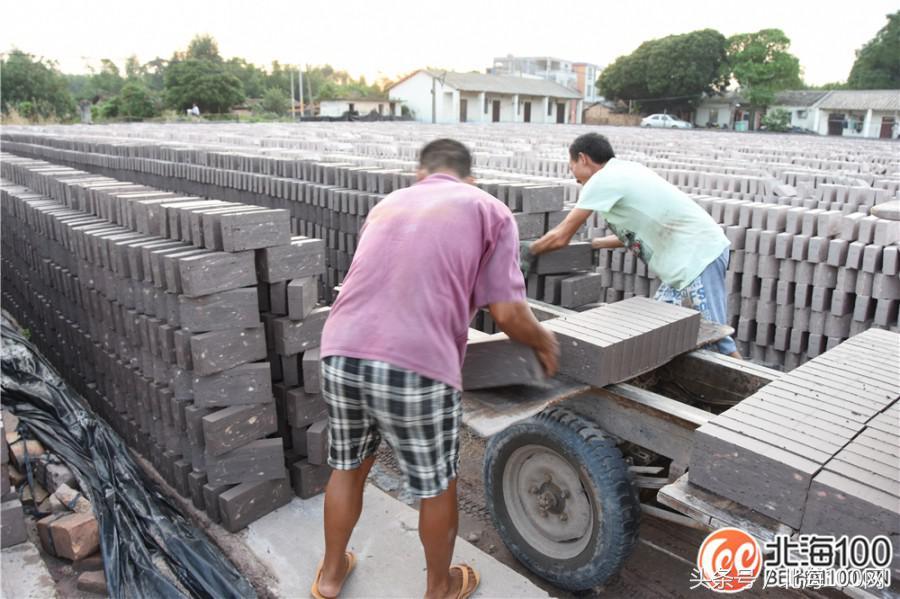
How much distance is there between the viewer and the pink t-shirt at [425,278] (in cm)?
240

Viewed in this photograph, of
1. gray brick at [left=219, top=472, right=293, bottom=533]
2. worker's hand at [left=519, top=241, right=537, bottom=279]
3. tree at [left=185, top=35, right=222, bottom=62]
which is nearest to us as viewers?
gray brick at [left=219, top=472, right=293, bottom=533]

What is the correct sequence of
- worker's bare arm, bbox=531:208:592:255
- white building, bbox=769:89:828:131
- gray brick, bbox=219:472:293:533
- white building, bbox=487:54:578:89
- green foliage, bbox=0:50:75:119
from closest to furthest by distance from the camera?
gray brick, bbox=219:472:293:533, worker's bare arm, bbox=531:208:592:255, green foliage, bbox=0:50:75:119, white building, bbox=769:89:828:131, white building, bbox=487:54:578:89

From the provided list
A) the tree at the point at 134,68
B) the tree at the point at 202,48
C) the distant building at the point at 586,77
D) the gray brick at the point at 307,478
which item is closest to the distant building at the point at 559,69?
the distant building at the point at 586,77

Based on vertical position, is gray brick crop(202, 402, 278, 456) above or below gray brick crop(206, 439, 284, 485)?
above

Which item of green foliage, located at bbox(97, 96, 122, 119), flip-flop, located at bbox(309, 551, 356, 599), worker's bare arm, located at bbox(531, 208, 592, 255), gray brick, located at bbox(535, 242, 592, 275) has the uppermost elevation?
green foliage, located at bbox(97, 96, 122, 119)

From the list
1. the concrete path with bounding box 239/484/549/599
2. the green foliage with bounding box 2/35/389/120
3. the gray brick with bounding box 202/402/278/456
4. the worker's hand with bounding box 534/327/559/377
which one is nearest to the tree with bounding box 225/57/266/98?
the green foliage with bounding box 2/35/389/120

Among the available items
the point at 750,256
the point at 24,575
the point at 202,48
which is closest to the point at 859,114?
the point at 750,256

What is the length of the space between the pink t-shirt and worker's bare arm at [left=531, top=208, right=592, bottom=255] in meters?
1.48

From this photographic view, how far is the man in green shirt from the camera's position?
13.5 ft

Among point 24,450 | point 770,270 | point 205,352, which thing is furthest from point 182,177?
point 770,270

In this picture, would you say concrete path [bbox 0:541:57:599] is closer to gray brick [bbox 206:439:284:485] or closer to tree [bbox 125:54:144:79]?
gray brick [bbox 206:439:284:485]

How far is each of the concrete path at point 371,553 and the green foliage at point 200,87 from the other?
52.8 metres

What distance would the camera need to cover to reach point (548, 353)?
8.93ft

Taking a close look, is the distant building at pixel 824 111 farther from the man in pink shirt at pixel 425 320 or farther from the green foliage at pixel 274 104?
the man in pink shirt at pixel 425 320
